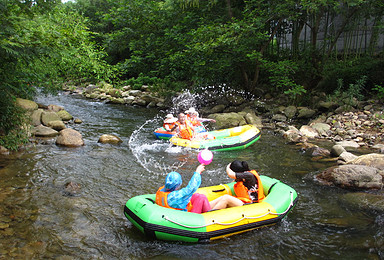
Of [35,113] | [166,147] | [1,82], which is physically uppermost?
[1,82]

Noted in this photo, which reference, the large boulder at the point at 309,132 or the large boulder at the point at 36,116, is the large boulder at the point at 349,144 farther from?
the large boulder at the point at 36,116

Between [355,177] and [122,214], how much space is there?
157 inches

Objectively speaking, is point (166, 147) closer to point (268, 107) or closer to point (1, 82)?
point (1, 82)

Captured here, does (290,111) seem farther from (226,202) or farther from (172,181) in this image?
(172,181)

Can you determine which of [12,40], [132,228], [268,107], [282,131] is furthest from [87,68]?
[268,107]

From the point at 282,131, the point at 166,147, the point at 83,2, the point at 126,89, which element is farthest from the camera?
the point at 83,2

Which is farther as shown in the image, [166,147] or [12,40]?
[166,147]

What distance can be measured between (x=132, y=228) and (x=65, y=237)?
0.84 meters

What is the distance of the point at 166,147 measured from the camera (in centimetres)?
808

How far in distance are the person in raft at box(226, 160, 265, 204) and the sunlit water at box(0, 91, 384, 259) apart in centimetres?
52

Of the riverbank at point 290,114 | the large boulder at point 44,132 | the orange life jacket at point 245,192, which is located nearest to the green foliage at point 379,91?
the riverbank at point 290,114

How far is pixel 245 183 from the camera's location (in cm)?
438

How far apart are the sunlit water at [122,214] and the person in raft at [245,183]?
0.52m

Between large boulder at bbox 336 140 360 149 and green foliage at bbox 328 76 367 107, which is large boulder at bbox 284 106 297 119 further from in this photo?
large boulder at bbox 336 140 360 149
